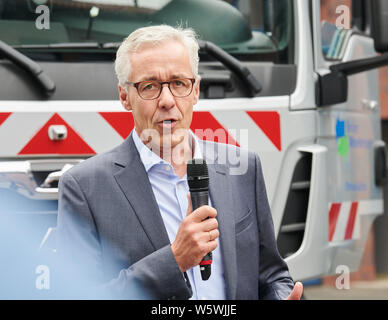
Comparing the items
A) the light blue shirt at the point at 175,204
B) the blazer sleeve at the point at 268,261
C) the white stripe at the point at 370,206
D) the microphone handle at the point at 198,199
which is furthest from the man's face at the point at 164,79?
the white stripe at the point at 370,206

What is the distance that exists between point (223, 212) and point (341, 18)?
2286 mm

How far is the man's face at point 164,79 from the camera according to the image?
2049mm

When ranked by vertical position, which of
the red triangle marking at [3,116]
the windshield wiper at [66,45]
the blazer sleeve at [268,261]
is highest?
the windshield wiper at [66,45]

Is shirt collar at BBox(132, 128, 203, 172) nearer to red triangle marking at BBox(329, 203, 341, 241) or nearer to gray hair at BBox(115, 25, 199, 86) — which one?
gray hair at BBox(115, 25, 199, 86)

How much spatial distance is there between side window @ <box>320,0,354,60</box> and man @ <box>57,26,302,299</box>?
5.95 ft

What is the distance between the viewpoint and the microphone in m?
1.88

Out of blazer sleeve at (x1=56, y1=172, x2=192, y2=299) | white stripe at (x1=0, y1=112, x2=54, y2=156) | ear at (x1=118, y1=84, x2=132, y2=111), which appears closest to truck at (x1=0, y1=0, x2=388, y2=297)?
white stripe at (x1=0, y1=112, x2=54, y2=156)

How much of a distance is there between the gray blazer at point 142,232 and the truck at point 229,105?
2.88 feet

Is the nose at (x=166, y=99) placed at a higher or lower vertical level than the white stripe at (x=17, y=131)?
higher

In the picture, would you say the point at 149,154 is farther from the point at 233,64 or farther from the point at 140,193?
the point at 233,64

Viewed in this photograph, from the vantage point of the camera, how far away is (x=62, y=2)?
3.25m

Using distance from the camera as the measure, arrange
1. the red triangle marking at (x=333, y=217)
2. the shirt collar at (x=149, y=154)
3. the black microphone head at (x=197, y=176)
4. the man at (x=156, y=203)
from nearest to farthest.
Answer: the black microphone head at (x=197, y=176) → the man at (x=156, y=203) → the shirt collar at (x=149, y=154) → the red triangle marking at (x=333, y=217)

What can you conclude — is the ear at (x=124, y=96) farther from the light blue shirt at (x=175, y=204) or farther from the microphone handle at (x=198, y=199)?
the microphone handle at (x=198, y=199)

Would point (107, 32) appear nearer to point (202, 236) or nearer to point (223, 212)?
point (223, 212)
